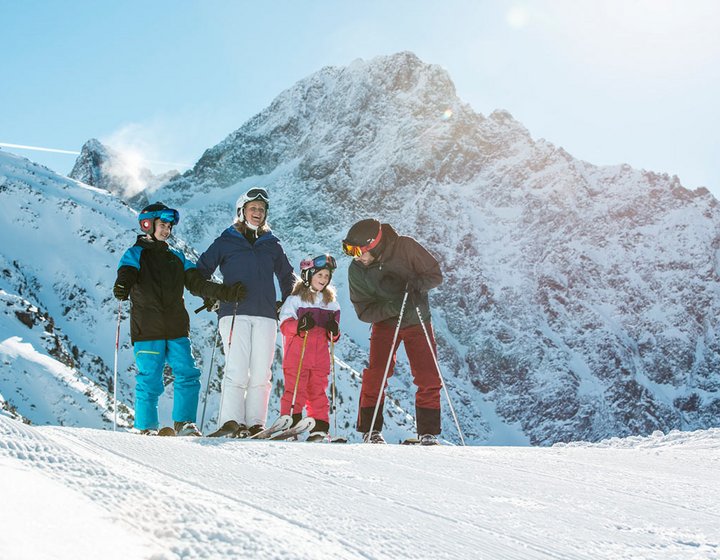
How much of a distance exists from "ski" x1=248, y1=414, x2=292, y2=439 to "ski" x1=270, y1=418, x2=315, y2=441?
5 cm

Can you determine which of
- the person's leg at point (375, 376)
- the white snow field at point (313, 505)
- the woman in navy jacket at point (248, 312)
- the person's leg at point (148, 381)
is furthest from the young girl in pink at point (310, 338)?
the white snow field at point (313, 505)

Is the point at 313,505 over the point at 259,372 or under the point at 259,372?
under

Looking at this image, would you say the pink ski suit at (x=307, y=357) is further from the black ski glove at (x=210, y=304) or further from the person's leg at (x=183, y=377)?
the person's leg at (x=183, y=377)

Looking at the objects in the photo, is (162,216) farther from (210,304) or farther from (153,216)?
(210,304)

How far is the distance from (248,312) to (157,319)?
2.67 feet

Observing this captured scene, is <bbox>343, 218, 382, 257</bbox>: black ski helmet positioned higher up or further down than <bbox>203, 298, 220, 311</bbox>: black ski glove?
higher up

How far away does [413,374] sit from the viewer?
6629mm

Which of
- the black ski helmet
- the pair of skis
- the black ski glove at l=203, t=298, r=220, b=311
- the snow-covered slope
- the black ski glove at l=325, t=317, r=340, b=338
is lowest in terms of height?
the pair of skis

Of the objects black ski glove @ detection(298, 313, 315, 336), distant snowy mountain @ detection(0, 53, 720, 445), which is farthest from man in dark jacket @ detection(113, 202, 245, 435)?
distant snowy mountain @ detection(0, 53, 720, 445)

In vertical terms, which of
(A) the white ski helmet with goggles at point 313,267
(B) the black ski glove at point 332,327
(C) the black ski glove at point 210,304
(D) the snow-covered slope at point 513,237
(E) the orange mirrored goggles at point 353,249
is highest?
(D) the snow-covered slope at point 513,237

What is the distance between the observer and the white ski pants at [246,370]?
5.93 meters

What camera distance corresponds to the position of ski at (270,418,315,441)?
213 inches

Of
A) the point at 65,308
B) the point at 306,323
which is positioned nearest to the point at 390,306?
the point at 306,323

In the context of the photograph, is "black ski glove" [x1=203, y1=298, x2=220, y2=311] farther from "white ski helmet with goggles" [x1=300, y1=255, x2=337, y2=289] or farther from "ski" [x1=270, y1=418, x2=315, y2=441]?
"ski" [x1=270, y1=418, x2=315, y2=441]
